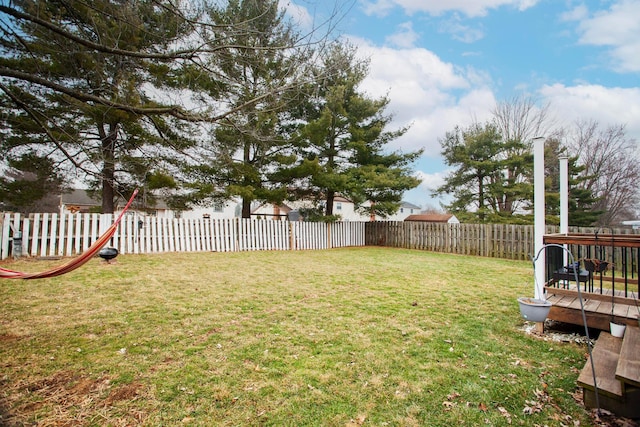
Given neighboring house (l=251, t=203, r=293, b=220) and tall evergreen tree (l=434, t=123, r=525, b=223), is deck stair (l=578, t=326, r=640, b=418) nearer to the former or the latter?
neighboring house (l=251, t=203, r=293, b=220)

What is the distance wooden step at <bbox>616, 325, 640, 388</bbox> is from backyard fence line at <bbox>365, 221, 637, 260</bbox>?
7260mm

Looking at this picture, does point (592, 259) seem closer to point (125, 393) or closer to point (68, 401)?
point (125, 393)

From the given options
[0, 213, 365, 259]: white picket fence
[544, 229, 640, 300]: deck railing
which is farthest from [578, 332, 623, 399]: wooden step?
[0, 213, 365, 259]: white picket fence

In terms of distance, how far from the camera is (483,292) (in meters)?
5.30

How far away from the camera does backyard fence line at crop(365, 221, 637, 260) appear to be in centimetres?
998

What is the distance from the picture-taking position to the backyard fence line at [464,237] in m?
9.98

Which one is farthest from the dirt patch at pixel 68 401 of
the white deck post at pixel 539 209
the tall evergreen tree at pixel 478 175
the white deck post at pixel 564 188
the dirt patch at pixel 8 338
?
the tall evergreen tree at pixel 478 175

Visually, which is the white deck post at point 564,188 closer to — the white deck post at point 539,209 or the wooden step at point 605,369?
the white deck post at point 539,209

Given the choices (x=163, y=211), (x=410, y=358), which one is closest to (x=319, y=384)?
(x=410, y=358)

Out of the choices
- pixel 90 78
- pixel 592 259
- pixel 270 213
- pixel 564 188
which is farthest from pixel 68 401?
pixel 270 213

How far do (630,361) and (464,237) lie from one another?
10.1 m

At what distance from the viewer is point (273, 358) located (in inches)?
107

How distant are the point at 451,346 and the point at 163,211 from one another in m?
27.1

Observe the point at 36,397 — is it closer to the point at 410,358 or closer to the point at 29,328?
the point at 29,328
